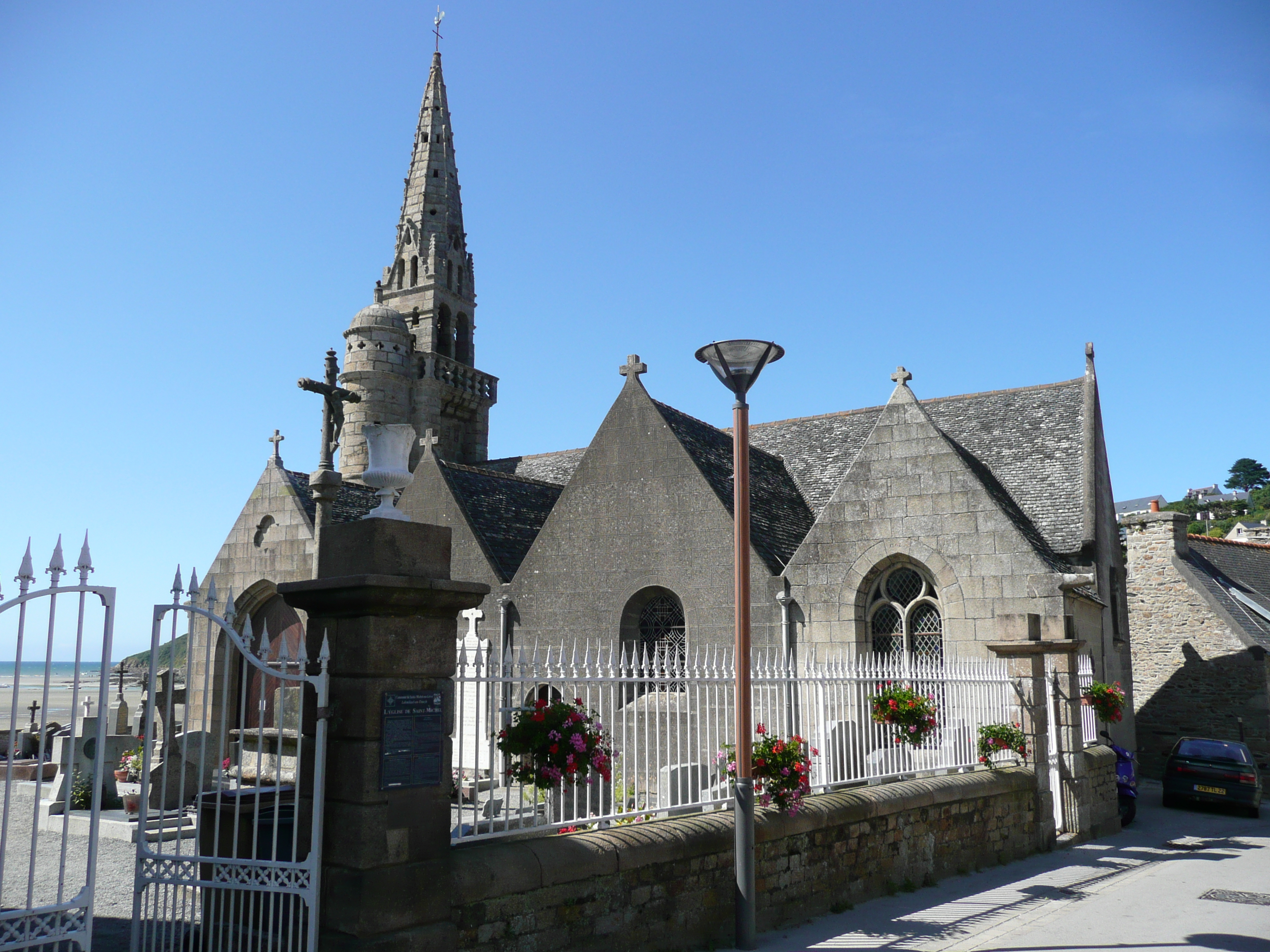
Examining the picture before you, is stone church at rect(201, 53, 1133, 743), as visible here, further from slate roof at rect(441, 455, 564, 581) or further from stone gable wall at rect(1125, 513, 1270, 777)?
stone gable wall at rect(1125, 513, 1270, 777)

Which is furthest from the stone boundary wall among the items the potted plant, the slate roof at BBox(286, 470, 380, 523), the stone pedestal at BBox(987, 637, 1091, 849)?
the slate roof at BBox(286, 470, 380, 523)

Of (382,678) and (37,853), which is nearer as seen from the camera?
(382,678)

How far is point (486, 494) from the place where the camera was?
844 inches

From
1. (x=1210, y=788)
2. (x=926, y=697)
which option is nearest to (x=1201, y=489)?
(x=1210, y=788)

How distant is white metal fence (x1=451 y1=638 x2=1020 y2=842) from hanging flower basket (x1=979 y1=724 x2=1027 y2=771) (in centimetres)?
12

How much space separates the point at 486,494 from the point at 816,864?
45.7 feet

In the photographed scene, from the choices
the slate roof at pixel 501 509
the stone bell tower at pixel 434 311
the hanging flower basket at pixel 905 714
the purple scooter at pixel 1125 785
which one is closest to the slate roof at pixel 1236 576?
the purple scooter at pixel 1125 785

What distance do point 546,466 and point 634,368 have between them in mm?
10357

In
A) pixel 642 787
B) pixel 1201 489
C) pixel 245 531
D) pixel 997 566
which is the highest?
pixel 1201 489

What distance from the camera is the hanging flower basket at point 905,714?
33.8ft

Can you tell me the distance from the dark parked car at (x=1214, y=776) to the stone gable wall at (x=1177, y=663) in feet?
18.0

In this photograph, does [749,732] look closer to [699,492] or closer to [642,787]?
[642,787]

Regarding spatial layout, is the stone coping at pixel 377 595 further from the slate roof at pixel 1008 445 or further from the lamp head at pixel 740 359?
the slate roof at pixel 1008 445

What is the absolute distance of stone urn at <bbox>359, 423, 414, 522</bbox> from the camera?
639cm
